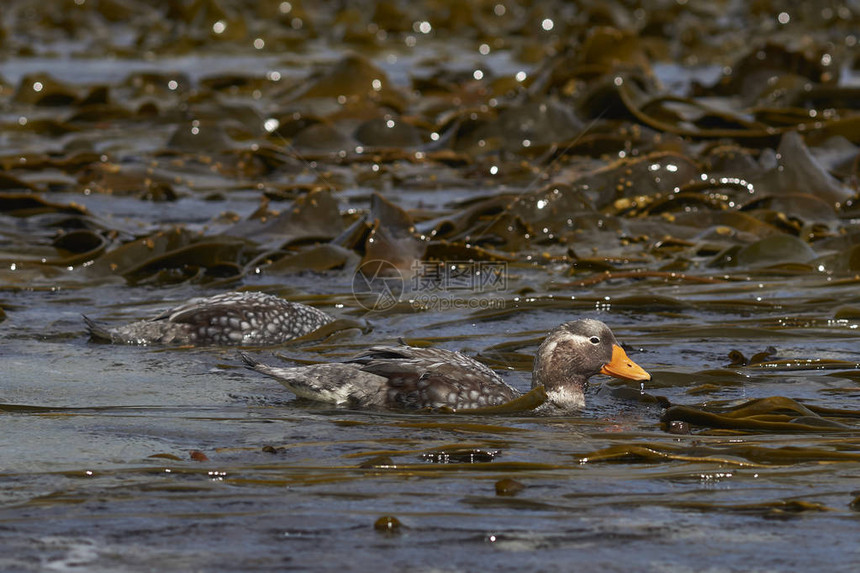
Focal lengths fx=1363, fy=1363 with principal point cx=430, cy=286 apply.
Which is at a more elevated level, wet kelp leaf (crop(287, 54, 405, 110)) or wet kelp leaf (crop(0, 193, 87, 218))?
wet kelp leaf (crop(287, 54, 405, 110))

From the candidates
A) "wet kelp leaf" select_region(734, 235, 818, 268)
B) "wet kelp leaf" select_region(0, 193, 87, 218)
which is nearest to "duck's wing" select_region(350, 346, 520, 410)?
"wet kelp leaf" select_region(734, 235, 818, 268)

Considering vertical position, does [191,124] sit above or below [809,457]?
above

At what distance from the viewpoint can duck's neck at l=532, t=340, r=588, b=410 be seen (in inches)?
213

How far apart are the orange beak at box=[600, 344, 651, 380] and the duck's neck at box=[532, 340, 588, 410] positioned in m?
0.11

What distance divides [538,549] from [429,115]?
31.3ft

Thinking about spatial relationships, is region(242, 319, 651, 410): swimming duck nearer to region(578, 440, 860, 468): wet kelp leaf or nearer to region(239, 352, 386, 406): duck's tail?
region(239, 352, 386, 406): duck's tail

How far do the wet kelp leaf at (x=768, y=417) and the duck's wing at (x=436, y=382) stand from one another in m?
0.72

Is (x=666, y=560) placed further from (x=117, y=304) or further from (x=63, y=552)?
(x=117, y=304)

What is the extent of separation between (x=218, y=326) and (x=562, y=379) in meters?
1.91

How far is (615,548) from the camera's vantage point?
3.69 metres

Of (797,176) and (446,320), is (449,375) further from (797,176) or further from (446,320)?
(797,176)

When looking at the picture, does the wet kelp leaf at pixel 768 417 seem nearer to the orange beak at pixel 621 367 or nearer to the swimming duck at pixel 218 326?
the orange beak at pixel 621 367

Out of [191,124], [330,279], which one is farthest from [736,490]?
[191,124]

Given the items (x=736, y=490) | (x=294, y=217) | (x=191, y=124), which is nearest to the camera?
(x=736, y=490)
